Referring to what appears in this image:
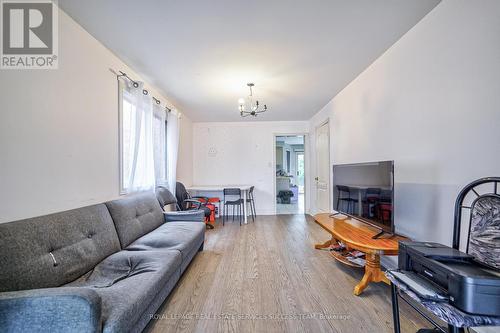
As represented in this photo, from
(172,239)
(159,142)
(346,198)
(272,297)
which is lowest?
(272,297)

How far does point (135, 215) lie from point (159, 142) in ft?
4.79

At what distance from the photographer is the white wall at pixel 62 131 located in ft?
4.57

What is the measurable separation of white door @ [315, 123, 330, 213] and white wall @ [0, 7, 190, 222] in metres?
3.63

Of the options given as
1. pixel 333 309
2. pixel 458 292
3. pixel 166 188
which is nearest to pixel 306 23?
pixel 458 292

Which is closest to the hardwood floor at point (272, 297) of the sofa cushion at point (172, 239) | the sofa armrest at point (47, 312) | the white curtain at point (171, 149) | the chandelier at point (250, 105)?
the sofa cushion at point (172, 239)

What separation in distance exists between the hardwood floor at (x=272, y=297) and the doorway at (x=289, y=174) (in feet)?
10.3

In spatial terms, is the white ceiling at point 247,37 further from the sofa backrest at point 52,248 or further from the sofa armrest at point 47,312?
the sofa armrest at point 47,312

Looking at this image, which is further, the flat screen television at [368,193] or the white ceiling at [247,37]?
the flat screen television at [368,193]

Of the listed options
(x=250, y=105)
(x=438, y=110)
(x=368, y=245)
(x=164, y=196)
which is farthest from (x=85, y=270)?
(x=250, y=105)

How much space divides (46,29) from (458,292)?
314cm

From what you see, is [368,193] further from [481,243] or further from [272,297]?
[272,297]

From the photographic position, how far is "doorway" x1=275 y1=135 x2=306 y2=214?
6.62 m

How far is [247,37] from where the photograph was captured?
205cm

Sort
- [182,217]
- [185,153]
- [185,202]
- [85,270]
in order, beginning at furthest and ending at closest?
[185,153] < [185,202] < [182,217] < [85,270]
